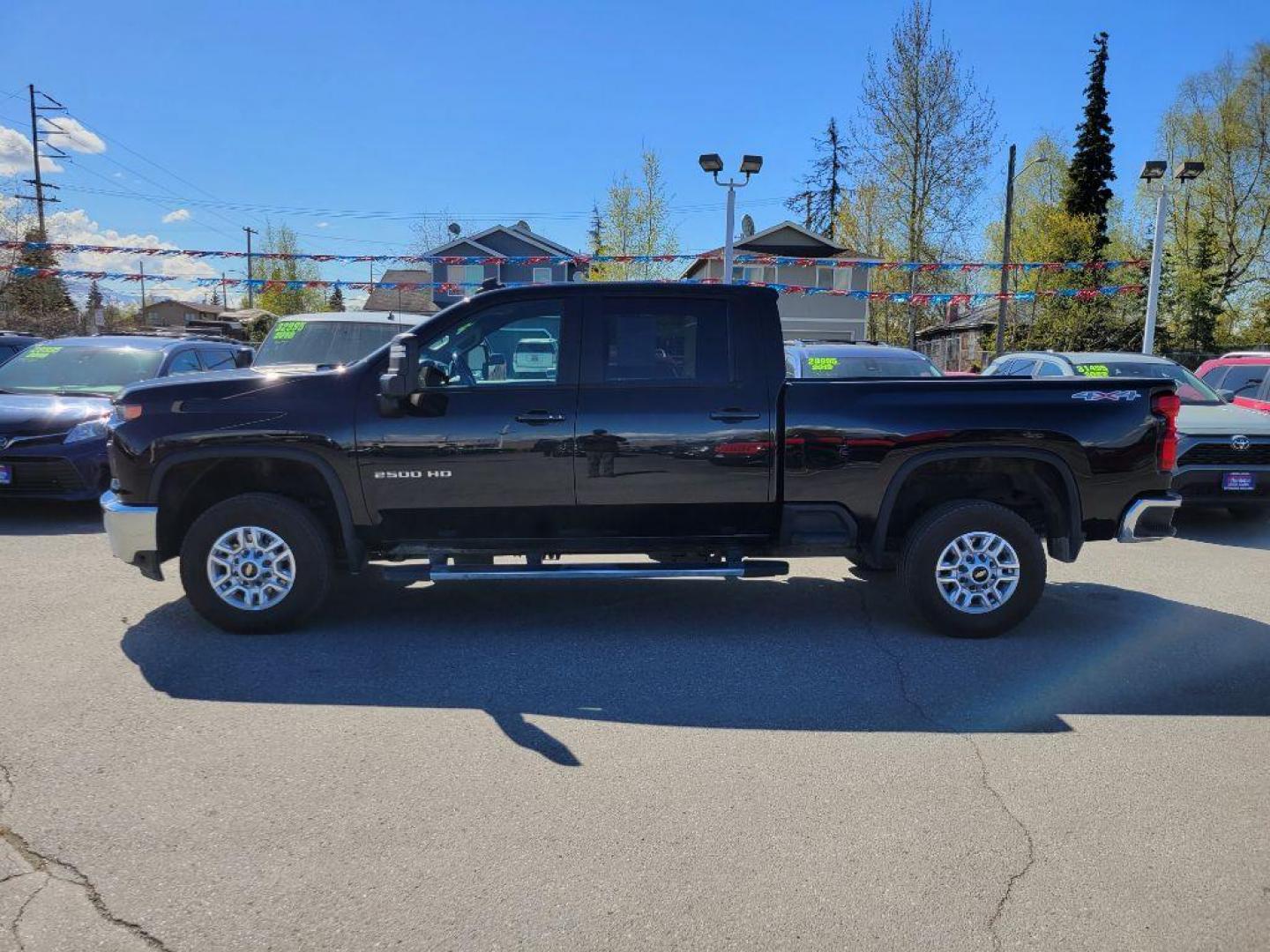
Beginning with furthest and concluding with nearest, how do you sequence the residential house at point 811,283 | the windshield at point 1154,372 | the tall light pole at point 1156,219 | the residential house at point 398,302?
the residential house at point 811,283
the residential house at point 398,302
the tall light pole at point 1156,219
the windshield at point 1154,372

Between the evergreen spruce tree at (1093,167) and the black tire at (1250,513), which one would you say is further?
the evergreen spruce tree at (1093,167)

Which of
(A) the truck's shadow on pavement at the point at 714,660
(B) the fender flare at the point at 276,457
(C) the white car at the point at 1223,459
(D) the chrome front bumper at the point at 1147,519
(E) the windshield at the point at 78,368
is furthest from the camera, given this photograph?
(E) the windshield at the point at 78,368

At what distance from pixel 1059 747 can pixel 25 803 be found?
4.14 meters

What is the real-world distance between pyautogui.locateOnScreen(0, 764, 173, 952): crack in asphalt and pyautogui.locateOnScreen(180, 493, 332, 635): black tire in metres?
1.93

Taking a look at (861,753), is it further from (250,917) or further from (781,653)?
(250,917)

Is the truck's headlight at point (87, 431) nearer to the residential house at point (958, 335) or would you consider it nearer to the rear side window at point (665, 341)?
the rear side window at point (665, 341)

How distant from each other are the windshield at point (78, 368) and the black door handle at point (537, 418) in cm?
621

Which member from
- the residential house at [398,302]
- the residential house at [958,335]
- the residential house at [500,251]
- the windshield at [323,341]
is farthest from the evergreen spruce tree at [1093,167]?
the windshield at [323,341]

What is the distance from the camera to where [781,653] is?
5.14 meters

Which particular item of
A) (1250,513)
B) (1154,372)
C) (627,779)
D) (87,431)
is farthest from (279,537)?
(1250,513)

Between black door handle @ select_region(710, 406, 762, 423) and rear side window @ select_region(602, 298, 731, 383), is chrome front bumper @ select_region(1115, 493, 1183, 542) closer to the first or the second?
black door handle @ select_region(710, 406, 762, 423)

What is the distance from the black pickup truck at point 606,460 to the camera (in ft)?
16.8

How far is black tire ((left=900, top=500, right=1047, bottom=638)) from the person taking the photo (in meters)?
5.27

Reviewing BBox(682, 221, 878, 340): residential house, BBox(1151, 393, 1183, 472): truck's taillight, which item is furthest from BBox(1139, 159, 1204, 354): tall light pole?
BBox(682, 221, 878, 340): residential house
